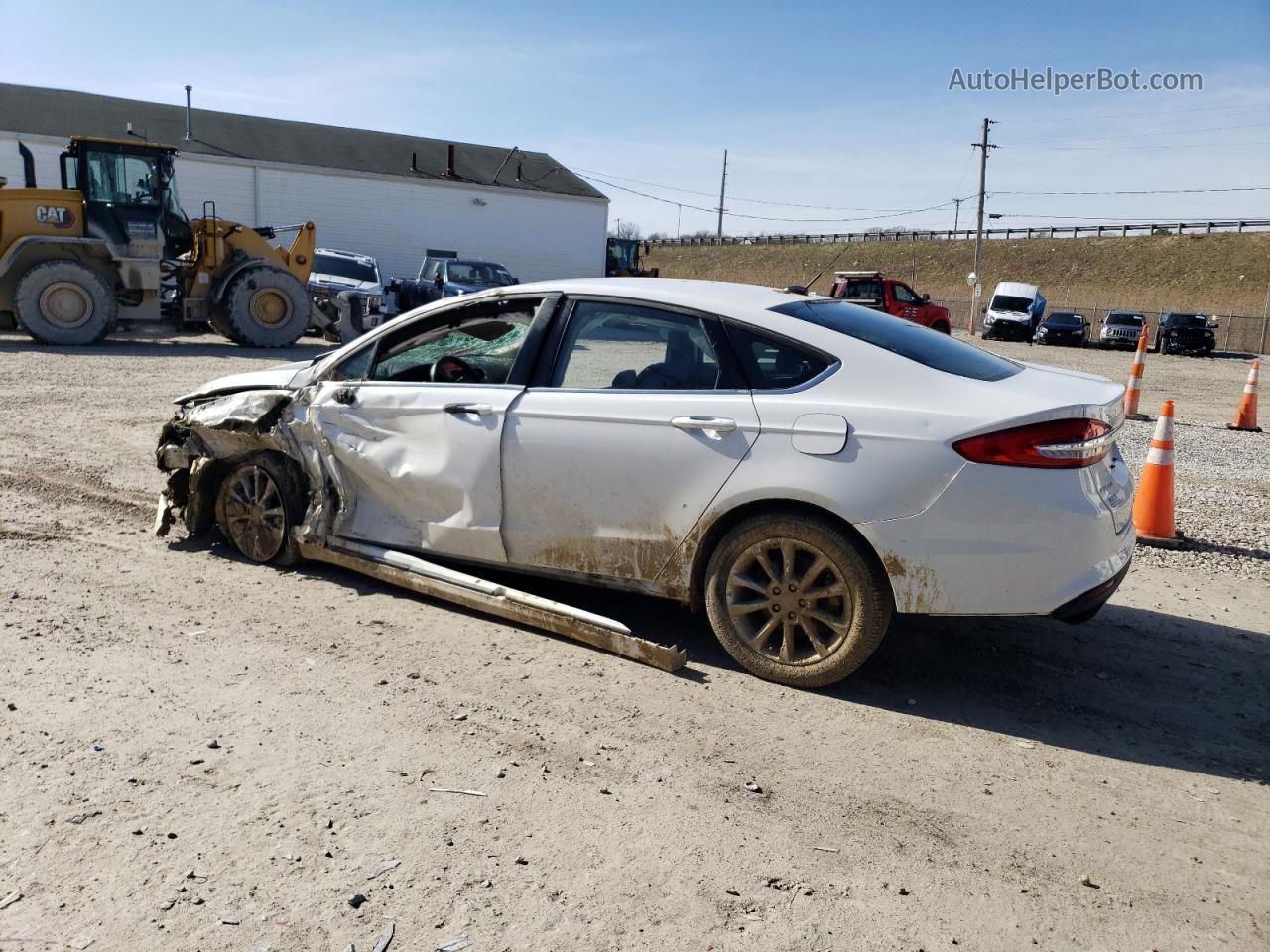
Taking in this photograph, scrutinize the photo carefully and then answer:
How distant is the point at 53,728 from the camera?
3768 millimetres

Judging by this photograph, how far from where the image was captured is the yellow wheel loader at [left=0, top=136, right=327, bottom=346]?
58.4 feet

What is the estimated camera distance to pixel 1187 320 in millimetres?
34594

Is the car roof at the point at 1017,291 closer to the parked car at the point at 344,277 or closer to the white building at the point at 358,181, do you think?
the white building at the point at 358,181

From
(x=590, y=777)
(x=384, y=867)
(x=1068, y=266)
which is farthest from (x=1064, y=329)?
(x=1068, y=266)

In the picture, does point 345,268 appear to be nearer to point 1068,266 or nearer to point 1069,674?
point 1069,674

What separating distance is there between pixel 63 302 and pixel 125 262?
1.22 m

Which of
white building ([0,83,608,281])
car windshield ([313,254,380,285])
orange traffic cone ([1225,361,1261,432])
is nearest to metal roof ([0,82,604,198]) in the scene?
white building ([0,83,608,281])

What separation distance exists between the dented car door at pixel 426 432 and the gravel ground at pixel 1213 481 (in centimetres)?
415

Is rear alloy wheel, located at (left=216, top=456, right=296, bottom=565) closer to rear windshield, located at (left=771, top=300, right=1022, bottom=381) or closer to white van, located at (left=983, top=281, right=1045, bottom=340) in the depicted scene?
rear windshield, located at (left=771, top=300, right=1022, bottom=381)

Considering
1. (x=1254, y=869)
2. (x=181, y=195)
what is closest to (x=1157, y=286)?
(x=181, y=195)

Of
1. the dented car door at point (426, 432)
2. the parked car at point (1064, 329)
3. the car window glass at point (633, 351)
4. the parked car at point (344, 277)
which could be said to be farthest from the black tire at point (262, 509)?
the parked car at point (1064, 329)

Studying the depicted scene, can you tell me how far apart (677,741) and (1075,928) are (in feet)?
4.80

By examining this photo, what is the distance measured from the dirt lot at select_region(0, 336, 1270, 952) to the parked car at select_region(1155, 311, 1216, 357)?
32317mm

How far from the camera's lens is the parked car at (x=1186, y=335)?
34344 millimetres
